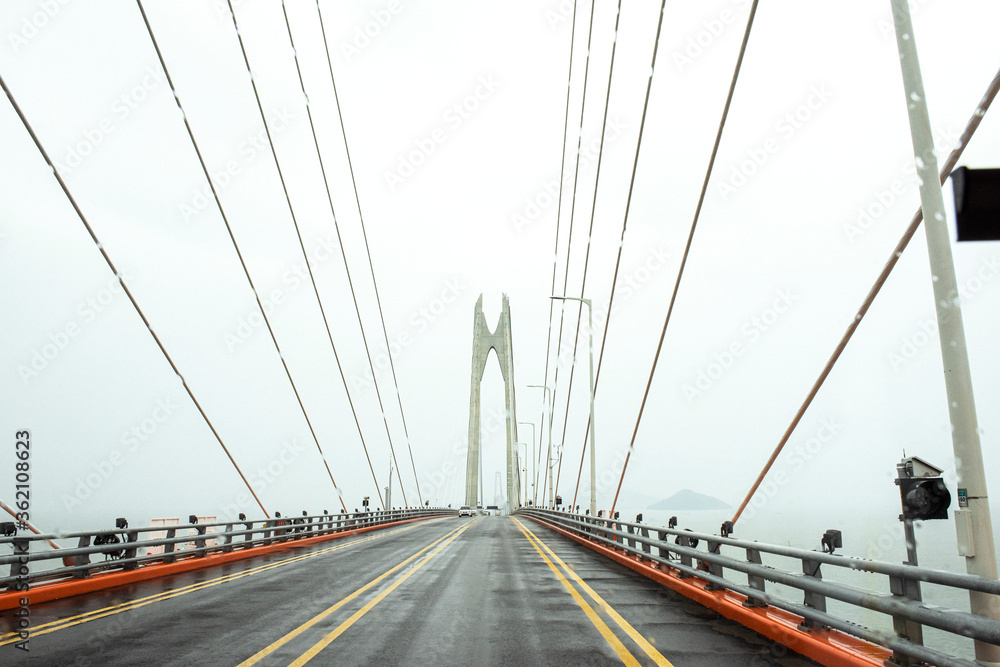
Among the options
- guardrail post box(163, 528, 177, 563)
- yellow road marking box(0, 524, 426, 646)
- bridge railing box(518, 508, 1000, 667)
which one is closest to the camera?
bridge railing box(518, 508, 1000, 667)

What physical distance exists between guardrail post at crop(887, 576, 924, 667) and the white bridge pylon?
2724 inches

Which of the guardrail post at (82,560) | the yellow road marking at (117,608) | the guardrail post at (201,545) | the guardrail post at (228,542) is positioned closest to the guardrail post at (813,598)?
the yellow road marking at (117,608)

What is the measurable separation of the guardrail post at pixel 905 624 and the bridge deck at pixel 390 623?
1.00 meters

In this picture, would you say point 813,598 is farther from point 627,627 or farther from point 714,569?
point 714,569

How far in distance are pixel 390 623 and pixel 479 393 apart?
68.9 m

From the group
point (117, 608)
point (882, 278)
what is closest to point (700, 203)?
point (882, 278)

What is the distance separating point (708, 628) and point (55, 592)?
863 cm

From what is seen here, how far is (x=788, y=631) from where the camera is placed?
22.0 ft

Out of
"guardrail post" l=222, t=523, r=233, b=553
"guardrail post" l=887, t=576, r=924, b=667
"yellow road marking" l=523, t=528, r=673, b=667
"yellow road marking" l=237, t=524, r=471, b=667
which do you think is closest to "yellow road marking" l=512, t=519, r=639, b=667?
"yellow road marking" l=523, t=528, r=673, b=667

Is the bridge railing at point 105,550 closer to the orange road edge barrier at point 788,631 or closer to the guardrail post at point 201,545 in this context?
the guardrail post at point 201,545

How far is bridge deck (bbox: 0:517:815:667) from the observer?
6258 mm

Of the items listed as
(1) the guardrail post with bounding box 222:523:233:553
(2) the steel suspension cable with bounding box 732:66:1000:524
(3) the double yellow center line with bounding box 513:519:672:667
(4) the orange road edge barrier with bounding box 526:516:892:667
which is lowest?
(3) the double yellow center line with bounding box 513:519:672:667

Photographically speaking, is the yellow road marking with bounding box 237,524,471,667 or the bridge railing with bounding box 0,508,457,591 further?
the bridge railing with bounding box 0,508,457,591

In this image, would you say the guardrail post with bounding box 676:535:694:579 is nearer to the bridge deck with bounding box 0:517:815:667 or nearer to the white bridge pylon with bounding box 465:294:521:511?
the bridge deck with bounding box 0:517:815:667
